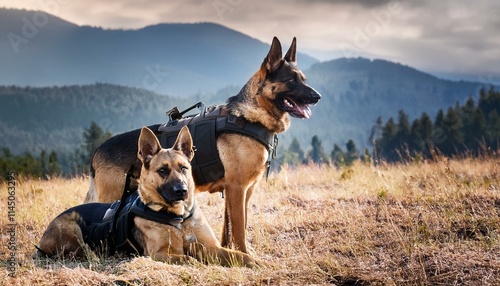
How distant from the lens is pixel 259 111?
22.7 feet

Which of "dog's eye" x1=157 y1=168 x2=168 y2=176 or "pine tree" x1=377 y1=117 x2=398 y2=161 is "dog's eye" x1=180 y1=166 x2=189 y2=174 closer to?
"dog's eye" x1=157 y1=168 x2=168 y2=176

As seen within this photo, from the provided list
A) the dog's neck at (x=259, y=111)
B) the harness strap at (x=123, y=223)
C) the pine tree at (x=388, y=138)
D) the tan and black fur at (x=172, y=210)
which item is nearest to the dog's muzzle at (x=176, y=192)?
the tan and black fur at (x=172, y=210)

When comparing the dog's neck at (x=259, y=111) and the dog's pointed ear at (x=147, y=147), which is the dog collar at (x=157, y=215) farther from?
the dog's neck at (x=259, y=111)

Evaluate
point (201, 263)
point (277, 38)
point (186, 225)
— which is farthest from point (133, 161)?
point (277, 38)

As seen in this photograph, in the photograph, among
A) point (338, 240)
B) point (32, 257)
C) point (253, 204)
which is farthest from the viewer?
point (253, 204)

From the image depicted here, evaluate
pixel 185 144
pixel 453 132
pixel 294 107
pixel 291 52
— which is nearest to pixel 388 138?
pixel 453 132

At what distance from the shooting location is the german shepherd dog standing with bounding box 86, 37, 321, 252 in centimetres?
666

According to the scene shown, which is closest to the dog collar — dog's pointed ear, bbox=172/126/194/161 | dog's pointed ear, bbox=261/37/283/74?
dog's pointed ear, bbox=172/126/194/161

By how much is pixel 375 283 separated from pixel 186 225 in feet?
7.23

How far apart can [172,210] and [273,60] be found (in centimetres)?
238

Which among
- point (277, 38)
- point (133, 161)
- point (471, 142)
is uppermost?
point (277, 38)

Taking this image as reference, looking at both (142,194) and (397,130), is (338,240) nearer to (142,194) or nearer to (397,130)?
(142,194)

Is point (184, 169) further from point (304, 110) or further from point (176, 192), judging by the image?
point (304, 110)

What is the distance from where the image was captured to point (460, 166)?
1472 centimetres
